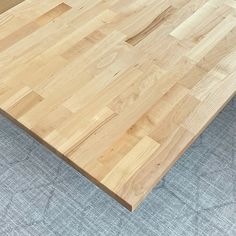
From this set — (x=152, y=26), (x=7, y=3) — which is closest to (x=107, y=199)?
(x=152, y=26)

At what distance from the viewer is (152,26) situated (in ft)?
3.97

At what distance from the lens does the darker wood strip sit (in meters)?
1.16

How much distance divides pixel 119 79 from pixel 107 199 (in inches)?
16.0

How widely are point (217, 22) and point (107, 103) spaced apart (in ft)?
1.65

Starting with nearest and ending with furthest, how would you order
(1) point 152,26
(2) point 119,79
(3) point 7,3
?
(2) point 119,79 → (1) point 152,26 → (3) point 7,3

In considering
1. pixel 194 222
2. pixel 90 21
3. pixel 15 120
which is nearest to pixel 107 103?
pixel 15 120

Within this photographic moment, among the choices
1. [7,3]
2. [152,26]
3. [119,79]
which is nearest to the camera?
[119,79]

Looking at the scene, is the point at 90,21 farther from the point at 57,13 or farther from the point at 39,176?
the point at 39,176

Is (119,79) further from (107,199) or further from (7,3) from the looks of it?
(7,3)

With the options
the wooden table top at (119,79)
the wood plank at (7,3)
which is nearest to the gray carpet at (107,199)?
the wooden table top at (119,79)

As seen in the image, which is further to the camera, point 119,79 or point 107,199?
point 107,199

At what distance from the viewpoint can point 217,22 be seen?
122 cm

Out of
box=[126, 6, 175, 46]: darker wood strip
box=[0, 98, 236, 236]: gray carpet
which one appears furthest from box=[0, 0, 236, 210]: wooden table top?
box=[0, 98, 236, 236]: gray carpet

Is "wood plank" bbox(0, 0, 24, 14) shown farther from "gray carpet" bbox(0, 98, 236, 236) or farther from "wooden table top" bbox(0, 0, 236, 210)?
"gray carpet" bbox(0, 98, 236, 236)
